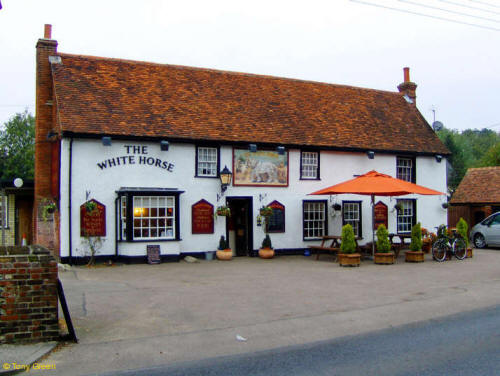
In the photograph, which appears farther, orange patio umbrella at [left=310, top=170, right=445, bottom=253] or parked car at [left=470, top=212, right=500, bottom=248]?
parked car at [left=470, top=212, right=500, bottom=248]

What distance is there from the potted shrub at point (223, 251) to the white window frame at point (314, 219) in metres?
3.45

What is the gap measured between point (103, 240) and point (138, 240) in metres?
1.13

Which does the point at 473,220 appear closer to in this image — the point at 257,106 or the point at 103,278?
the point at 257,106

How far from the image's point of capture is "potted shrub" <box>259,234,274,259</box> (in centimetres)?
1834

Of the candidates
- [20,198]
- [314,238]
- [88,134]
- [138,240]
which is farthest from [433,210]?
[20,198]

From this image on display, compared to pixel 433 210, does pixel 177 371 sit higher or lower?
lower

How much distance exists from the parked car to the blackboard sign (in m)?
14.8

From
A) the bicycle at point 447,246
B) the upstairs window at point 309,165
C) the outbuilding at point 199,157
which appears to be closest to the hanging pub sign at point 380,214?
the outbuilding at point 199,157

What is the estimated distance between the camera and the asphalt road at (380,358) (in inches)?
232

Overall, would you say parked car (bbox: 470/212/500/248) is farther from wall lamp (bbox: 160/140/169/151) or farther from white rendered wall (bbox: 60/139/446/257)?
wall lamp (bbox: 160/140/169/151)

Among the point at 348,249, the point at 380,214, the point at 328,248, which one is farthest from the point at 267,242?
the point at 380,214

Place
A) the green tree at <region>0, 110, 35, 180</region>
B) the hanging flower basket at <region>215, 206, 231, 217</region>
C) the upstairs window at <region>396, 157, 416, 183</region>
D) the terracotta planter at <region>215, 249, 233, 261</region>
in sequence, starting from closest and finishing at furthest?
1. the hanging flower basket at <region>215, 206, 231, 217</region>
2. the terracotta planter at <region>215, 249, 233, 261</region>
3. the upstairs window at <region>396, 157, 416, 183</region>
4. the green tree at <region>0, 110, 35, 180</region>

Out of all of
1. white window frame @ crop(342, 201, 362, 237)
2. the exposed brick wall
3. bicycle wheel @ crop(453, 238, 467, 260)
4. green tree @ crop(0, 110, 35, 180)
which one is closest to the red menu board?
white window frame @ crop(342, 201, 362, 237)

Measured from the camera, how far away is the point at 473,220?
2794 centimetres
